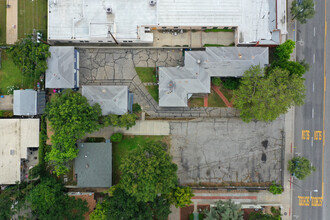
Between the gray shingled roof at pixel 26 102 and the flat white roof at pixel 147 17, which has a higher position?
the flat white roof at pixel 147 17

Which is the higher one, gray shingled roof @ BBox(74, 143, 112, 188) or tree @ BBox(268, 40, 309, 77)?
tree @ BBox(268, 40, 309, 77)

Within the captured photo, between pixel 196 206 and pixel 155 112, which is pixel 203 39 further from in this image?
pixel 196 206

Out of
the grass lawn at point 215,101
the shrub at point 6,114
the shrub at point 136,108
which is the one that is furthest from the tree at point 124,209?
the shrub at point 6,114

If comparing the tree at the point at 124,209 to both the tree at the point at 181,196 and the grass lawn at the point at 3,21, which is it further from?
the grass lawn at the point at 3,21

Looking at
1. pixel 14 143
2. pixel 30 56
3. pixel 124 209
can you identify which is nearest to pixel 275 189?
pixel 124 209

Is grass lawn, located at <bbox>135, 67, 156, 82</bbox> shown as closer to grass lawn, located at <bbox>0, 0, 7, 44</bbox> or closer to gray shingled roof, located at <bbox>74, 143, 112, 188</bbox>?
gray shingled roof, located at <bbox>74, 143, 112, 188</bbox>

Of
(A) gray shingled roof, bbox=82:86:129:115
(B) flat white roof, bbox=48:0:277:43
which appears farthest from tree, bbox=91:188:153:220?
(B) flat white roof, bbox=48:0:277:43
